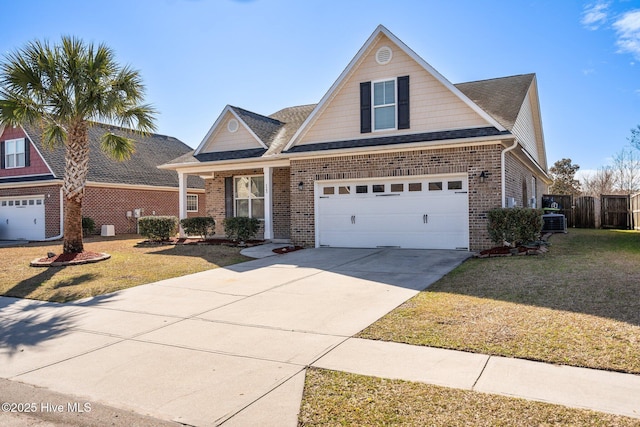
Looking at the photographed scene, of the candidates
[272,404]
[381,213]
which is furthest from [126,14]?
[272,404]

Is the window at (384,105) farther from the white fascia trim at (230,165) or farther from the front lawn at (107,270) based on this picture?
the front lawn at (107,270)

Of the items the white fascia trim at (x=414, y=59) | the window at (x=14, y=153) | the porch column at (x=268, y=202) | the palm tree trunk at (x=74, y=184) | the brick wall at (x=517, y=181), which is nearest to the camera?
the white fascia trim at (x=414, y=59)

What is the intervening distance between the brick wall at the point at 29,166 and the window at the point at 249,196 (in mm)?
10691

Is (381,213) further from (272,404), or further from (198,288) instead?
(272,404)

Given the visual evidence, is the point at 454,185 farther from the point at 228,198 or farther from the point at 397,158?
the point at 228,198

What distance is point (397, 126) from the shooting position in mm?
14312

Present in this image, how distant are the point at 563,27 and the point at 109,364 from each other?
1409 cm

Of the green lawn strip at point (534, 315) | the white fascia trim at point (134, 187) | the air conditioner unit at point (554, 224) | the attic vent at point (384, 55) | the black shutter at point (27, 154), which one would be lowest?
the green lawn strip at point (534, 315)

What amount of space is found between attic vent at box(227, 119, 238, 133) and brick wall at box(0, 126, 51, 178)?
10663 millimetres

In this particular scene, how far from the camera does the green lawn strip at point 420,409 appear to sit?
3.42m

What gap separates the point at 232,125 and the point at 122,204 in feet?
33.0

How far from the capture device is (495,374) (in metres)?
4.34

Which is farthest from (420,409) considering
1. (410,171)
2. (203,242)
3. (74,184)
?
(203,242)

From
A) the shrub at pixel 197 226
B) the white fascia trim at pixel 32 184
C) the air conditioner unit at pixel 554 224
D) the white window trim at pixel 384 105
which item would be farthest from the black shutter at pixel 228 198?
the air conditioner unit at pixel 554 224
